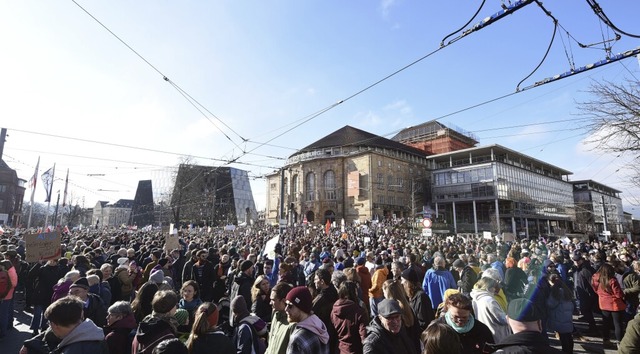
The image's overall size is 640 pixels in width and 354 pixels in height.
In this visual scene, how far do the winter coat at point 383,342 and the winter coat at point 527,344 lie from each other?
908 millimetres

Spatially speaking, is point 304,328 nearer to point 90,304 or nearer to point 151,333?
point 151,333

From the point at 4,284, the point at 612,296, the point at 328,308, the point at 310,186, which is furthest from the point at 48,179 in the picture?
the point at 310,186

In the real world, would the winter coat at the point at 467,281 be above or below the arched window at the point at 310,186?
below

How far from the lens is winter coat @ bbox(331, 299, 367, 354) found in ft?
11.9

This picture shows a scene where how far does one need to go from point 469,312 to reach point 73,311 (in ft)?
12.2

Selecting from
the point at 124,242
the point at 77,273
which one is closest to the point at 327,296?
the point at 77,273

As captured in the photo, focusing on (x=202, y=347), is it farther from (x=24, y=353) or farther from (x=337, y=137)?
(x=337, y=137)

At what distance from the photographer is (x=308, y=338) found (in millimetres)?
2969

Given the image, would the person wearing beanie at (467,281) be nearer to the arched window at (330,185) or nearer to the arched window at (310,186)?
the arched window at (330,185)

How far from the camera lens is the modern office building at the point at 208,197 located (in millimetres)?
46531

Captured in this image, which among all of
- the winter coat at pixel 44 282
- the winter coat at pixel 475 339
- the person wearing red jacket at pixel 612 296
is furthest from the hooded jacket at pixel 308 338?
the winter coat at pixel 44 282

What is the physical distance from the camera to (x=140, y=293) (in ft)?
15.4

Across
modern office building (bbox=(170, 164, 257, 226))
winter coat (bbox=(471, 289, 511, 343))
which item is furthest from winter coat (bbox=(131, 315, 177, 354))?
modern office building (bbox=(170, 164, 257, 226))

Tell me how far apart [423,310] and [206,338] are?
9.32 ft
